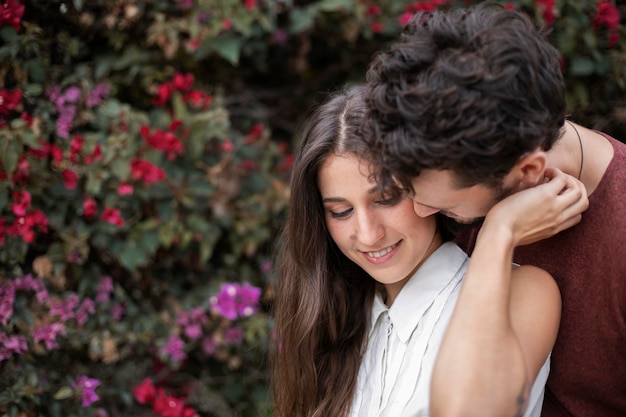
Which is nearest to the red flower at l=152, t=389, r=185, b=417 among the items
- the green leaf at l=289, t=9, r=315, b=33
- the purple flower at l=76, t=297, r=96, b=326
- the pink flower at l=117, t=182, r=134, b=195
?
the purple flower at l=76, t=297, r=96, b=326

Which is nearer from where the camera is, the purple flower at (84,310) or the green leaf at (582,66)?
the purple flower at (84,310)

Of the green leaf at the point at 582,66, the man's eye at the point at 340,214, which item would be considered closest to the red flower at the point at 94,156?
the man's eye at the point at 340,214

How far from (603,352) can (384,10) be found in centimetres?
189

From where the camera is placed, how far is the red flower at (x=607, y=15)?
8.77ft

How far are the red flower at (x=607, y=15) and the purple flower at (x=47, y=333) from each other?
247 cm

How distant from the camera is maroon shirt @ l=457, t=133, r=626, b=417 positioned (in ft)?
Result: 5.49

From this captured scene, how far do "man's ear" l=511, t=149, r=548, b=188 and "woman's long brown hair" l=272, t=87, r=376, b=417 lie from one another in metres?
0.56

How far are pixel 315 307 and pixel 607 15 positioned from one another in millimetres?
1734

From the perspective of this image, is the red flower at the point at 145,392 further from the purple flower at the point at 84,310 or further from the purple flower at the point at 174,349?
the purple flower at the point at 84,310

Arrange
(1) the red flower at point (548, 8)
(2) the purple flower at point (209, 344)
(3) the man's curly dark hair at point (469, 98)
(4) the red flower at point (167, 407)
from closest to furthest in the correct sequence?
(3) the man's curly dark hair at point (469, 98) < (4) the red flower at point (167, 407) < (1) the red flower at point (548, 8) < (2) the purple flower at point (209, 344)

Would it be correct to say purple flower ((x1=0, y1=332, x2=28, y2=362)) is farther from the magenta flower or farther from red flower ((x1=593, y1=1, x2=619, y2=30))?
red flower ((x1=593, y1=1, x2=619, y2=30))

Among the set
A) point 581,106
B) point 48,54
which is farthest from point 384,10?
point 48,54

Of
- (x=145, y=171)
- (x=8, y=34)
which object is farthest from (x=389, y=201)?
(x=8, y=34)

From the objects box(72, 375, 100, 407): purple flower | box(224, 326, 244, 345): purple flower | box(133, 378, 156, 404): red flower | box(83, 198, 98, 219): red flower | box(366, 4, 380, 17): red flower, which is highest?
box(366, 4, 380, 17): red flower
